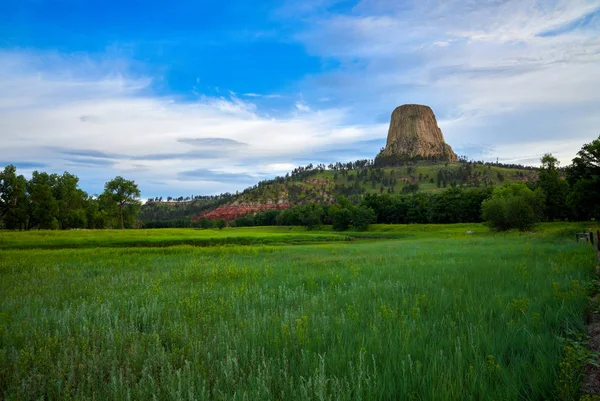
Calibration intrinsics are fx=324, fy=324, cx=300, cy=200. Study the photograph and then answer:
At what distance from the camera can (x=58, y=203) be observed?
82875 millimetres

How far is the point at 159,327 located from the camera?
6199 mm

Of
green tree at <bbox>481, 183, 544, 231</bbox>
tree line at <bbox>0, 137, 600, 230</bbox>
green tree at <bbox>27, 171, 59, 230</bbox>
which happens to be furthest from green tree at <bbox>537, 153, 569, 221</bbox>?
green tree at <bbox>27, 171, 59, 230</bbox>

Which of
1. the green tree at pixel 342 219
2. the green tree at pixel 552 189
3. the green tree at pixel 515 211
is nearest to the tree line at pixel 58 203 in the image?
the green tree at pixel 342 219

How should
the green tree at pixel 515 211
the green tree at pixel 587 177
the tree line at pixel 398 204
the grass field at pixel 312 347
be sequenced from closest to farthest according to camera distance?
the grass field at pixel 312 347 → the green tree at pixel 587 177 → the tree line at pixel 398 204 → the green tree at pixel 515 211

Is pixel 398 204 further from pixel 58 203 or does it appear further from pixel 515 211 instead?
pixel 58 203

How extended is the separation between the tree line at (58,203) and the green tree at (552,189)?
10370 cm

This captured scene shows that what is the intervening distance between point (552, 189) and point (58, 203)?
4782 inches

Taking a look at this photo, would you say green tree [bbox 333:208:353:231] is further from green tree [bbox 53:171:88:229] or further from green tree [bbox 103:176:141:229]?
green tree [bbox 53:171:88:229]

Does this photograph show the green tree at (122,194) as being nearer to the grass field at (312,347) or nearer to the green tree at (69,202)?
the green tree at (69,202)

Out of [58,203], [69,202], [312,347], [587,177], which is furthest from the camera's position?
[69,202]

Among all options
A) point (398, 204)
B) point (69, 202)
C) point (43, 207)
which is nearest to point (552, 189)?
point (398, 204)

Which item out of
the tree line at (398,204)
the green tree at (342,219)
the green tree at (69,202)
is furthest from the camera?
the green tree at (342,219)

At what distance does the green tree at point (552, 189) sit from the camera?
7594 cm

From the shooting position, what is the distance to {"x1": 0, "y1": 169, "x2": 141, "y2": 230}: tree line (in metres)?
75.6
